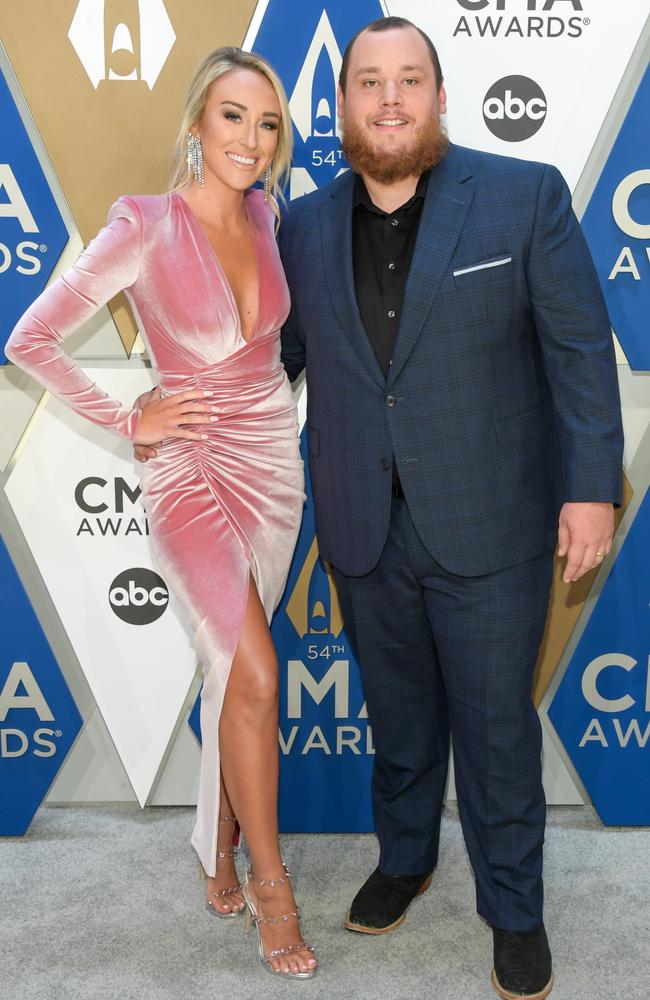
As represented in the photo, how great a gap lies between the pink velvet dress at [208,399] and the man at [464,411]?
11 centimetres

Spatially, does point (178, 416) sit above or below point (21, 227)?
below

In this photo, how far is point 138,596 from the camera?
2.93 metres

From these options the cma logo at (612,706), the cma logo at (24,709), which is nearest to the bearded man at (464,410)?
the cma logo at (612,706)

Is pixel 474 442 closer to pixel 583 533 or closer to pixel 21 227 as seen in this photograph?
pixel 583 533

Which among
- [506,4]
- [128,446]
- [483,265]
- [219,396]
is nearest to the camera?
[483,265]

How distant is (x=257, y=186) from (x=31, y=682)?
1477 mm

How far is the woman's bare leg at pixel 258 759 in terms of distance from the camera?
7.55 feet

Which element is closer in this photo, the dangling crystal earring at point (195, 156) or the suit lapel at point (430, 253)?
Result: the suit lapel at point (430, 253)

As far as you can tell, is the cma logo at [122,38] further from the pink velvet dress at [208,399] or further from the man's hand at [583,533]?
the man's hand at [583,533]

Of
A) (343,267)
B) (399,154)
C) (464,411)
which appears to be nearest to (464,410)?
(464,411)

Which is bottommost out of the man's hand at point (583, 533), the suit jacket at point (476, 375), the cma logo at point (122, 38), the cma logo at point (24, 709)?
the cma logo at point (24, 709)

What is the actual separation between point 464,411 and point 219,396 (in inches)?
21.3

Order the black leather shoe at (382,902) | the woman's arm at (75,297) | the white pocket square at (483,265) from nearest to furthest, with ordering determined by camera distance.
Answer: the white pocket square at (483,265)
the woman's arm at (75,297)
the black leather shoe at (382,902)

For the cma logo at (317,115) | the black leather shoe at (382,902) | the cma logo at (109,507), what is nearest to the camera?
the black leather shoe at (382,902)
